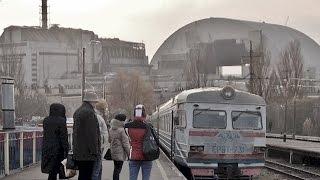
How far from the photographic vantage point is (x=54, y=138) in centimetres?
1113

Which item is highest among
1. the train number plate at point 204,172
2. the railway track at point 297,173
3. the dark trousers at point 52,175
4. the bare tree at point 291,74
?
the bare tree at point 291,74

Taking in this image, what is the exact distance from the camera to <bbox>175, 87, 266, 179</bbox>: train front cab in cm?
1958

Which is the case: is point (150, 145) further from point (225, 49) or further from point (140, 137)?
point (225, 49)

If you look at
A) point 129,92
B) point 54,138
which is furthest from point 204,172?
point 129,92

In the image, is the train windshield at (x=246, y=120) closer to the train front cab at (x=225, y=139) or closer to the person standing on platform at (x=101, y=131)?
the train front cab at (x=225, y=139)

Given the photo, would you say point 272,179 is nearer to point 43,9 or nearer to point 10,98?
point 10,98

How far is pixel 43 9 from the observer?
129125mm

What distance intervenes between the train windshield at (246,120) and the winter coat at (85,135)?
1090 cm

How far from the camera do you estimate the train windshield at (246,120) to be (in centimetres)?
2034

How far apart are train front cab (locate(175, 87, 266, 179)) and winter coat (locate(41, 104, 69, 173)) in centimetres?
880

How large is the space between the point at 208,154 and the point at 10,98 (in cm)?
713

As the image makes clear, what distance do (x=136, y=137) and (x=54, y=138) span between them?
5.13 feet

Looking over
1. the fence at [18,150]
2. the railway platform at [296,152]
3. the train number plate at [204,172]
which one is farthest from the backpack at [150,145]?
the railway platform at [296,152]

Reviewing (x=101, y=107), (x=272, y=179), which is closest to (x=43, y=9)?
(x=272, y=179)
